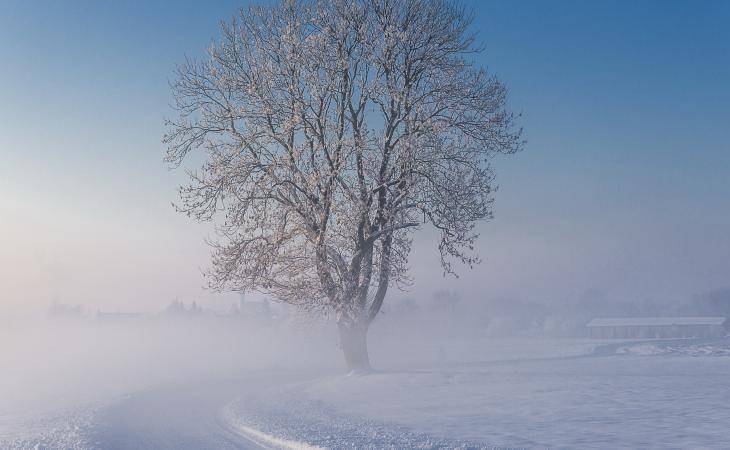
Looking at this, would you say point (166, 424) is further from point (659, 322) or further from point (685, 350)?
point (659, 322)

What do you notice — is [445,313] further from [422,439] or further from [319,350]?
[422,439]

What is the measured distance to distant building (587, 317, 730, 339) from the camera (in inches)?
4656

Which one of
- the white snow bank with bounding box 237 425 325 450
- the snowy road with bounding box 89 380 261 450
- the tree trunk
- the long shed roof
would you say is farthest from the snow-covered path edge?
the long shed roof

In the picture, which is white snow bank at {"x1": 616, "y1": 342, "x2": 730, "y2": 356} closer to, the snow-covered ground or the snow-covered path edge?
the snow-covered ground

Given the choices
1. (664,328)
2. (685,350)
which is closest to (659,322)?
(664,328)

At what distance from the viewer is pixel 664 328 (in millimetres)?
122625

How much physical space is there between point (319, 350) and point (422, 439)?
80666 mm

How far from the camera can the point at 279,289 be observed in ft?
69.1

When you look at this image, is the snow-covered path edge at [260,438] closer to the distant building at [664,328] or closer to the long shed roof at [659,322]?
the distant building at [664,328]

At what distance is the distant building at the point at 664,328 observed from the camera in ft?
388

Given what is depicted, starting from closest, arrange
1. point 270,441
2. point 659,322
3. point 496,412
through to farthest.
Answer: point 270,441 < point 496,412 < point 659,322

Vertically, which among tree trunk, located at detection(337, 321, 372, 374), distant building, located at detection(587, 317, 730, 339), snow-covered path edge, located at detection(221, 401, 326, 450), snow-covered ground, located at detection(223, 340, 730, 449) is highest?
distant building, located at detection(587, 317, 730, 339)

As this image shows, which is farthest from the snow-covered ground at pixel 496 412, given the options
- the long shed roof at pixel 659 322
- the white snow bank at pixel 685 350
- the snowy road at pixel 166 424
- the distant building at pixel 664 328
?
the long shed roof at pixel 659 322

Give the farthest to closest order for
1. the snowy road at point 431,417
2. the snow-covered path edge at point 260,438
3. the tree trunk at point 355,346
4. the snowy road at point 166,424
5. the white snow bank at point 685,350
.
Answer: the white snow bank at point 685,350
the tree trunk at point 355,346
the snowy road at point 166,424
the snow-covered path edge at point 260,438
the snowy road at point 431,417
